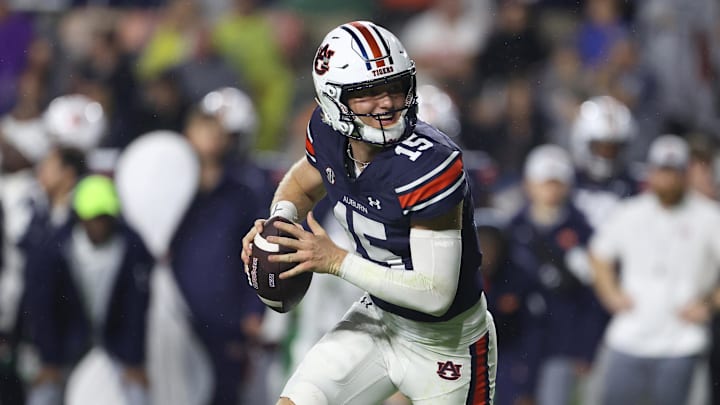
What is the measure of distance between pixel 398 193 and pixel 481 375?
710mm

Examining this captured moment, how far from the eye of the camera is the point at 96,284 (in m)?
Result: 6.46

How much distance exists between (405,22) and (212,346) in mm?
3081

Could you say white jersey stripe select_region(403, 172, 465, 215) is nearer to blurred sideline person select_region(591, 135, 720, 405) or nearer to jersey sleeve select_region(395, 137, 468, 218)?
jersey sleeve select_region(395, 137, 468, 218)

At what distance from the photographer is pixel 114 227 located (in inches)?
255

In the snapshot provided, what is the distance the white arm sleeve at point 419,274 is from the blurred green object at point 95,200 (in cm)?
283

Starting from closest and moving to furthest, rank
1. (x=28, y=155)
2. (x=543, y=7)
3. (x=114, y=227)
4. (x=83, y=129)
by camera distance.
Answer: (x=114, y=227) → (x=83, y=129) → (x=28, y=155) → (x=543, y=7)

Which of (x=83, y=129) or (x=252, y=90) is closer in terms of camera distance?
(x=83, y=129)

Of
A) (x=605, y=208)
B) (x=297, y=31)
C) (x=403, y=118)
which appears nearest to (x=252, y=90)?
(x=297, y=31)

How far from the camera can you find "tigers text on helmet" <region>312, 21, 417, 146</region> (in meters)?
3.90

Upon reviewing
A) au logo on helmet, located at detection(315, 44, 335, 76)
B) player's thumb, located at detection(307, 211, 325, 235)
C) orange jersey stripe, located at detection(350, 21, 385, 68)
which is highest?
orange jersey stripe, located at detection(350, 21, 385, 68)

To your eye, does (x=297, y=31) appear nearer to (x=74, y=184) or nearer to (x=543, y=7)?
(x=543, y=7)

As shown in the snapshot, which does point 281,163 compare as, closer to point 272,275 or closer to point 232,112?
point 232,112

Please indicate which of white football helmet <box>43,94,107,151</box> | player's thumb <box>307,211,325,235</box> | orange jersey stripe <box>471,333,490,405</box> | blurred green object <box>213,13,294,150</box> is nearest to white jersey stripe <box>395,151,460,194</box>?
player's thumb <box>307,211,325,235</box>

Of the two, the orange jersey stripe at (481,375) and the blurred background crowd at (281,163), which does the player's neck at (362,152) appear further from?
the blurred background crowd at (281,163)
